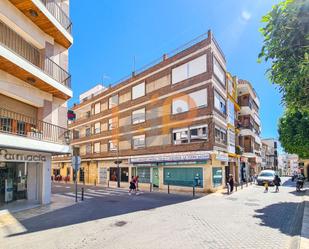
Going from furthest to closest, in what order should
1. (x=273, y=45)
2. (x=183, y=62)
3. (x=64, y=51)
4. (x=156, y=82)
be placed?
(x=156, y=82), (x=183, y=62), (x=64, y=51), (x=273, y=45)

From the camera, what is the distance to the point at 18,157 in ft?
42.5

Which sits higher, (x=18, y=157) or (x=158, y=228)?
(x=18, y=157)

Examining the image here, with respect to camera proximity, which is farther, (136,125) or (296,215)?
(136,125)

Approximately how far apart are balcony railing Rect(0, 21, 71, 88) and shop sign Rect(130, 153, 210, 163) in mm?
12223

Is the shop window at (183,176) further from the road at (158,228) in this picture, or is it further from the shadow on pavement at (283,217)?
the road at (158,228)

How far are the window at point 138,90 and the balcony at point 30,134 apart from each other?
15.2 meters

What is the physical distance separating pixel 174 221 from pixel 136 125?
20398 millimetres

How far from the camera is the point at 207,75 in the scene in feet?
74.6

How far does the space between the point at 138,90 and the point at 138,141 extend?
20.4ft

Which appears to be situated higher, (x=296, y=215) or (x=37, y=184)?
(x=37, y=184)

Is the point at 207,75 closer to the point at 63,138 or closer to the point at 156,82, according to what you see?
the point at 156,82

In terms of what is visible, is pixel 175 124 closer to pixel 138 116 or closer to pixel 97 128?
pixel 138 116

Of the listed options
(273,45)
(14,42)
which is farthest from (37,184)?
(273,45)

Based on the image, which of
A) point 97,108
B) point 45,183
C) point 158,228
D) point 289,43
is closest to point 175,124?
point 45,183
